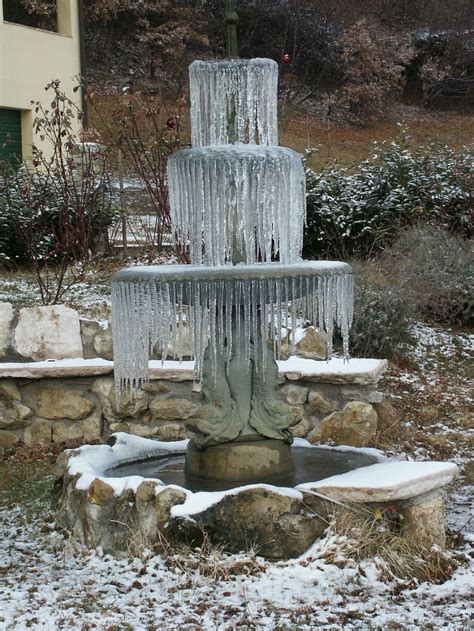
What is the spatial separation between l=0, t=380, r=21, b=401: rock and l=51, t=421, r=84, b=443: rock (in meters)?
0.33

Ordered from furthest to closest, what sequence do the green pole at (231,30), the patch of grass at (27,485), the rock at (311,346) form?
the rock at (311,346) < the patch of grass at (27,485) < the green pole at (231,30)

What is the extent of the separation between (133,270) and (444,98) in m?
20.8

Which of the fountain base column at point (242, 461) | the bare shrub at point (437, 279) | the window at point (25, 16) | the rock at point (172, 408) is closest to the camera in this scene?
the fountain base column at point (242, 461)

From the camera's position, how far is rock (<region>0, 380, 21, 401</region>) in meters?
6.41

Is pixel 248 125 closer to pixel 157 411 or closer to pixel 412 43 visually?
pixel 157 411

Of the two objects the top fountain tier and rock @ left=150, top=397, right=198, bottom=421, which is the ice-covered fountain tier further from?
rock @ left=150, top=397, right=198, bottom=421

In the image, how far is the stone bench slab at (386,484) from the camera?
411 centimetres

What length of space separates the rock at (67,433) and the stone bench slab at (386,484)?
8.72ft

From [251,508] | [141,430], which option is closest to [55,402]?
[141,430]

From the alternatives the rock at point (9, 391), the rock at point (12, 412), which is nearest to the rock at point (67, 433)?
the rock at point (12, 412)

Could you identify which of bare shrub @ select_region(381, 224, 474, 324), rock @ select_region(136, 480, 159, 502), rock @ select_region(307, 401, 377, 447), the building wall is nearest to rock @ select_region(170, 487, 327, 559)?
rock @ select_region(136, 480, 159, 502)

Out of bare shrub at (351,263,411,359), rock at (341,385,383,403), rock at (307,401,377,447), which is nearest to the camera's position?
rock at (307,401,377,447)

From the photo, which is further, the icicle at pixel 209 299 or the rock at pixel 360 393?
the rock at pixel 360 393

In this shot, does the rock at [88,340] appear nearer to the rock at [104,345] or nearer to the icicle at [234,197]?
the rock at [104,345]
